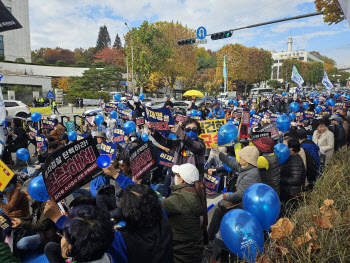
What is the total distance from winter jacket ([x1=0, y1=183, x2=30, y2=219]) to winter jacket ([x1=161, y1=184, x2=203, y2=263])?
231 centimetres

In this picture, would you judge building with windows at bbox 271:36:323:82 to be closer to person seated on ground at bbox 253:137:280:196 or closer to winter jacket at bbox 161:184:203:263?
person seated on ground at bbox 253:137:280:196

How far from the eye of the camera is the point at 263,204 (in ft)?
8.93

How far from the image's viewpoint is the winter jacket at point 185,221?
8.04ft

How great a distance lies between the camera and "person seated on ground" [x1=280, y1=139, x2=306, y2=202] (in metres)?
4.06

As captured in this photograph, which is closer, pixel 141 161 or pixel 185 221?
pixel 185 221

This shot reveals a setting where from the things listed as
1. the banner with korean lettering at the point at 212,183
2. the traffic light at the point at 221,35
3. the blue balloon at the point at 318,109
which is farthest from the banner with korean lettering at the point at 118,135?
the traffic light at the point at 221,35

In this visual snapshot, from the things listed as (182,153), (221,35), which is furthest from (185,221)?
(221,35)

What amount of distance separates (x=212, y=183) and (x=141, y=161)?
2.71m

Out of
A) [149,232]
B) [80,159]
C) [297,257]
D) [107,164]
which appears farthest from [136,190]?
[297,257]

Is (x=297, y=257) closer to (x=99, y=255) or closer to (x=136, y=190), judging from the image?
(x=136, y=190)

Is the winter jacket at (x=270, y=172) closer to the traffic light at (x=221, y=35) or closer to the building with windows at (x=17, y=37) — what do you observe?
the traffic light at (x=221, y=35)

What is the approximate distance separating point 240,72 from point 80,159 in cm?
5313

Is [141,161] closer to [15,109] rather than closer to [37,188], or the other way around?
[37,188]

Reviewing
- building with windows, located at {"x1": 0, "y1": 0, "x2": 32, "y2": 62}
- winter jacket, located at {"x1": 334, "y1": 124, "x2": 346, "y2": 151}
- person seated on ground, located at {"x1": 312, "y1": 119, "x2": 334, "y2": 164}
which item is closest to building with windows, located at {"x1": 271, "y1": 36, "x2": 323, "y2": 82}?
building with windows, located at {"x1": 0, "y1": 0, "x2": 32, "y2": 62}
